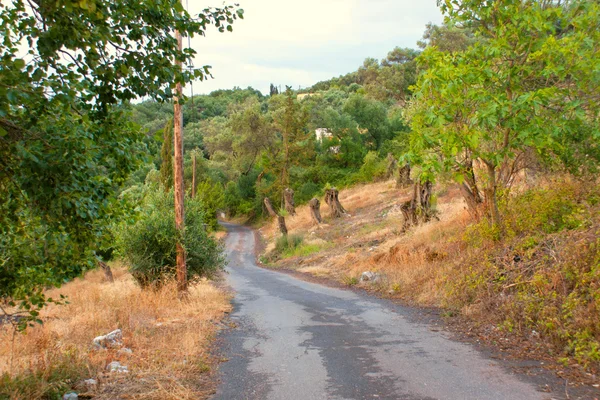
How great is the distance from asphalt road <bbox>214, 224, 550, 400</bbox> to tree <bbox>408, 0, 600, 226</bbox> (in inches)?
127

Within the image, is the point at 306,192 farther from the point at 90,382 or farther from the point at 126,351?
the point at 90,382

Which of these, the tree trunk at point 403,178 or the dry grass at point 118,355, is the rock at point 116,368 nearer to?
the dry grass at point 118,355

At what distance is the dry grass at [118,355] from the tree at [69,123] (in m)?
1.10

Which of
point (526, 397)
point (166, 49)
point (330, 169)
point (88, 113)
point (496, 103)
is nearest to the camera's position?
point (88, 113)

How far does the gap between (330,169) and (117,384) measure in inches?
2136

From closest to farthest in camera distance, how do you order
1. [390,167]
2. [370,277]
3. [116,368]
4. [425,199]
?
[116,368], [370,277], [425,199], [390,167]

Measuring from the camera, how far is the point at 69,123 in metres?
4.16

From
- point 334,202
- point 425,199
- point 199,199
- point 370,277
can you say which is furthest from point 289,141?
point 370,277

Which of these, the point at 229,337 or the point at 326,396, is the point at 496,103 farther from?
the point at 229,337

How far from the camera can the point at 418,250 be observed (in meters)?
17.6

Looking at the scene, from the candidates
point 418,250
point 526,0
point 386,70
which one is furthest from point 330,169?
point 526,0

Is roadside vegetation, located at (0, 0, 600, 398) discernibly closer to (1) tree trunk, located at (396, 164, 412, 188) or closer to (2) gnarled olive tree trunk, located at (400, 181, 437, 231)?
(2) gnarled olive tree trunk, located at (400, 181, 437, 231)

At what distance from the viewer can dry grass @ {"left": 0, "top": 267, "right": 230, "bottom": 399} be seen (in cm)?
625

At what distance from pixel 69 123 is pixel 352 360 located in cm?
552
